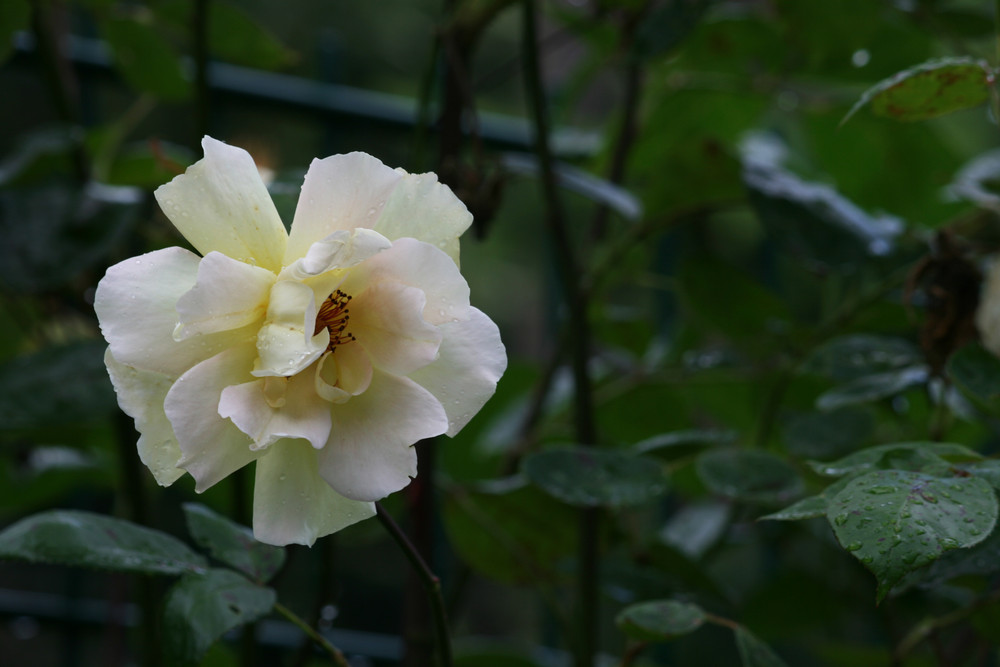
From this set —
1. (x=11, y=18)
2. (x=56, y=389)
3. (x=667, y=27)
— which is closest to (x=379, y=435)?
(x=56, y=389)

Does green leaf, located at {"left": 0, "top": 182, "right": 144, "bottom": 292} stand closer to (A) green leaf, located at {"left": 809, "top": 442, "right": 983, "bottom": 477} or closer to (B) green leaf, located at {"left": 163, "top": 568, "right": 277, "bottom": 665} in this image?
(B) green leaf, located at {"left": 163, "top": 568, "right": 277, "bottom": 665}

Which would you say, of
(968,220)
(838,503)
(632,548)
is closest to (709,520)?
(632,548)

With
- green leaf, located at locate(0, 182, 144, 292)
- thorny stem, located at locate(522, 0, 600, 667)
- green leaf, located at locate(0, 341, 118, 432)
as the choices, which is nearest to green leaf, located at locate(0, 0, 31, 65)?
green leaf, located at locate(0, 182, 144, 292)

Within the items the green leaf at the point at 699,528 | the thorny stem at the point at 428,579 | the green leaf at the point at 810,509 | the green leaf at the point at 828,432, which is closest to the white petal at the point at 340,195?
the thorny stem at the point at 428,579

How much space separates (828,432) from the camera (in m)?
0.76

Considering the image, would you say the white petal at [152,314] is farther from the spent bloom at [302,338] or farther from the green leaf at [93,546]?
the green leaf at [93,546]

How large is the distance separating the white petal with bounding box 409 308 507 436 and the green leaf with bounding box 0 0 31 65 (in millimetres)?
618

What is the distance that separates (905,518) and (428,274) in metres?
0.24

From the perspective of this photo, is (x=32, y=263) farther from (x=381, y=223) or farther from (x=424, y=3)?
(x=424, y=3)

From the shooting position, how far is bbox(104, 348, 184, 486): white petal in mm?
404

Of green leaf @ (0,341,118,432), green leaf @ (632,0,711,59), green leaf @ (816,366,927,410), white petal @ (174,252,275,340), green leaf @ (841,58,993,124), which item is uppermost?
green leaf @ (841,58,993,124)

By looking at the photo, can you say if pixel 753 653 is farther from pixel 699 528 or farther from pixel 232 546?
pixel 699 528

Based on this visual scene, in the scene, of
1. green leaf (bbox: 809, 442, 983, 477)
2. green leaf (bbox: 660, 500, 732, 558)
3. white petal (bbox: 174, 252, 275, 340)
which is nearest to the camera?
white petal (bbox: 174, 252, 275, 340)

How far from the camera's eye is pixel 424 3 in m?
8.12
